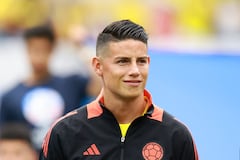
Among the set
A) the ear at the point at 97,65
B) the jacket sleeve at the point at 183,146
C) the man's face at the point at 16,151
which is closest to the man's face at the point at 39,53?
the man's face at the point at 16,151

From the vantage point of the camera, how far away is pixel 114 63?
6.20 meters

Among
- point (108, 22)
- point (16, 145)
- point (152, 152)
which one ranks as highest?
point (152, 152)

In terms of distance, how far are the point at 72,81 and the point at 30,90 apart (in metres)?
0.41

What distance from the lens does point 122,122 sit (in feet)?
20.6

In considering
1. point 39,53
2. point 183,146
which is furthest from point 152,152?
point 39,53

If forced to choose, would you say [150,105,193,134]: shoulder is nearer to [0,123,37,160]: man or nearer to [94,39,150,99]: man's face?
[94,39,150,99]: man's face

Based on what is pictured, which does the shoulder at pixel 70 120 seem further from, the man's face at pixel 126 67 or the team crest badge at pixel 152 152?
the team crest badge at pixel 152 152

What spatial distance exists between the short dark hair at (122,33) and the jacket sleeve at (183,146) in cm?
60

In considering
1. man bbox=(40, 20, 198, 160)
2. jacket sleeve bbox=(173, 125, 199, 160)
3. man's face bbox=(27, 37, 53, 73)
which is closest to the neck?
man bbox=(40, 20, 198, 160)

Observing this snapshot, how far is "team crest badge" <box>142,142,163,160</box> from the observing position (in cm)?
614

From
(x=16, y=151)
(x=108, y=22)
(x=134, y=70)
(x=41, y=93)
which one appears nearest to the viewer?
(x=134, y=70)

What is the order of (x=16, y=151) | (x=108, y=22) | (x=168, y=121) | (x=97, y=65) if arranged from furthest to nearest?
(x=108, y=22) → (x=16, y=151) → (x=97, y=65) → (x=168, y=121)

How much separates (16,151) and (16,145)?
91mm

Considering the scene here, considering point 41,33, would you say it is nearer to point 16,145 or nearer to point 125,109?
point 16,145
